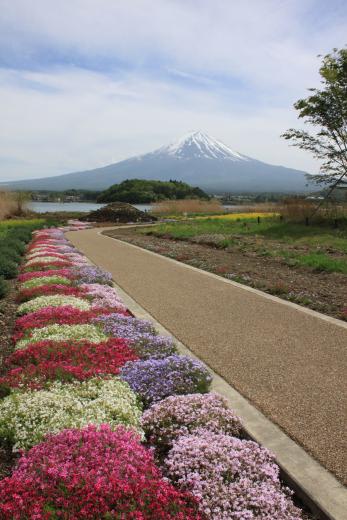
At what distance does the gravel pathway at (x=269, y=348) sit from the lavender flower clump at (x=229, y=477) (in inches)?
23.6

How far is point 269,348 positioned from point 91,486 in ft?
13.5

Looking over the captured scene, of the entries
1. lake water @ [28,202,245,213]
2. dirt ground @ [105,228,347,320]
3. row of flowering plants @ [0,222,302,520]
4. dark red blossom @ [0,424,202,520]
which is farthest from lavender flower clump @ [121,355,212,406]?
lake water @ [28,202,245,213]

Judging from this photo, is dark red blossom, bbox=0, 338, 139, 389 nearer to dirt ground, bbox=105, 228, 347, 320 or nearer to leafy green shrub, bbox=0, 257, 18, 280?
dirt ground, bbox=105, 228, 347, 320

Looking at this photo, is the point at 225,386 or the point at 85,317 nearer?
the point at 225,386

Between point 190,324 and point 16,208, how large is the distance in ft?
136

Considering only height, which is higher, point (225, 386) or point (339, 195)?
point (339, 195)

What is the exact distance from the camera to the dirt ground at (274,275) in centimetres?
973

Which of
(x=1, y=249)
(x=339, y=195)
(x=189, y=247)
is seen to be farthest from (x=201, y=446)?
(x=339, y=195)

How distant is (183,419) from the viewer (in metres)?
4.25

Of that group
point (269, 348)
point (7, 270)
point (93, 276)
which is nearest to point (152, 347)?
point (269, 348)

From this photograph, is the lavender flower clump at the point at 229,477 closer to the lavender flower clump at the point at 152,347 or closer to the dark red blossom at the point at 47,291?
the lavender flower clump at the point at 152,347

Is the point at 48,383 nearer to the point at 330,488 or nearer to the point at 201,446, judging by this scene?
the point at 201,446

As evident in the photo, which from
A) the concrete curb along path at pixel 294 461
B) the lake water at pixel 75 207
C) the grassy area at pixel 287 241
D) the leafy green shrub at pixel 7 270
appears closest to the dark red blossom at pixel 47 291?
the leafy green shrub at pixel 7 270

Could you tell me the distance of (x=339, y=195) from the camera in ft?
84.1
